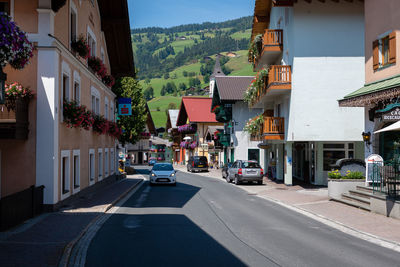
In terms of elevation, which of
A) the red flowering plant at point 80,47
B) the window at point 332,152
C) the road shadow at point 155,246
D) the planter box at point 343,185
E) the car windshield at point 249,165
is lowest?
the road shadow at point 155,246

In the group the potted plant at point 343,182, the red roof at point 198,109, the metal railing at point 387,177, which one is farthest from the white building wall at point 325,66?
the red roof at point 198,109

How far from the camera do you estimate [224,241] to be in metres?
9.90

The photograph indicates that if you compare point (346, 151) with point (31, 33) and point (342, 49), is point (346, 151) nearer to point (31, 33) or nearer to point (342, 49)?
point (342, 49)

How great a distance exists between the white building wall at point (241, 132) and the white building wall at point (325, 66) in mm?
20403

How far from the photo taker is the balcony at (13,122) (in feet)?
42.5

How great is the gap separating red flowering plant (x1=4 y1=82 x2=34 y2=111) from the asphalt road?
185 inches

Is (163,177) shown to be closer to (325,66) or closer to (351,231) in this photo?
(325,66)

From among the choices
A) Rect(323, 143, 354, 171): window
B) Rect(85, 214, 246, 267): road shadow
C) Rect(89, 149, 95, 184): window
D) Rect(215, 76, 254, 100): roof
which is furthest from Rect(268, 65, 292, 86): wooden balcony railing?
Rect(215, 76, 254, 100): roof

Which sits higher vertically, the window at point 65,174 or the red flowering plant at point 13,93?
the red flowering plant at point 13,93

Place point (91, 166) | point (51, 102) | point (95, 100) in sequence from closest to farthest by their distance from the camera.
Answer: point (51, 102)
point (91, 166)
point (95, 100)

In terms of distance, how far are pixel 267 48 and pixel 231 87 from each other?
21728 mm

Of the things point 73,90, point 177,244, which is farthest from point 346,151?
point 177,244

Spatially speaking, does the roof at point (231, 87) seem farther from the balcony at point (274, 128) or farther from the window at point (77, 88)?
the window at point (77, 88)

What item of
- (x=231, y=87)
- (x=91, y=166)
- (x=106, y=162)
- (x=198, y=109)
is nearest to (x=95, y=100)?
(x=91, y=166)
